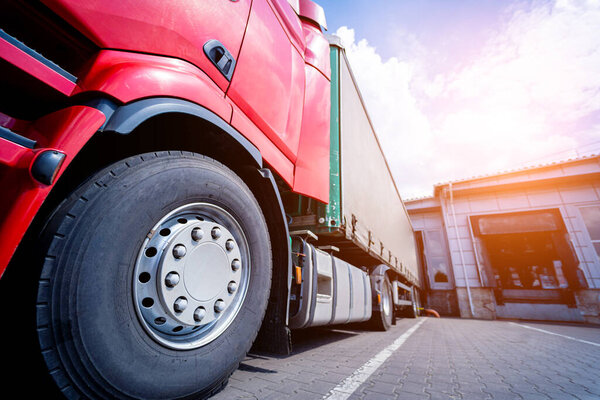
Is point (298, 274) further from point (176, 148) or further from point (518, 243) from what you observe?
point (518, 243)

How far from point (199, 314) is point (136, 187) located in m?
0.71

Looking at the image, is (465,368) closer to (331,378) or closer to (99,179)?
(331,378)

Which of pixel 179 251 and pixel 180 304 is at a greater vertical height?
pixel 179 251

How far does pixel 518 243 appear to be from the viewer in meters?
15.7

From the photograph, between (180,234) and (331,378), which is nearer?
(180,234)

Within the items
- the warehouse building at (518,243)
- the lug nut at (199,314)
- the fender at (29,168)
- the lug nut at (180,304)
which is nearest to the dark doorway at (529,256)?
the warehouse building at (518,243)

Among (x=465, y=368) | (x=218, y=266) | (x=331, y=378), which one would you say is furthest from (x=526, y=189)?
(x=218, y=266)

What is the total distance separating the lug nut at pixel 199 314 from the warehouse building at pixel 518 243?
16015mm

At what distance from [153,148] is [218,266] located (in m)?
0.77

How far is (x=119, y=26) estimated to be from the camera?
107cm

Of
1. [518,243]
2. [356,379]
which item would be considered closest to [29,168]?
[356,379]

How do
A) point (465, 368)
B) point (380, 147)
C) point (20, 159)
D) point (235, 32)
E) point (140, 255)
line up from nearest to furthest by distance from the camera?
1. point (20, 159)
2. point (140, 255)
3. point (235, 32)
4. point (465, 368)
5. point (380, 147)

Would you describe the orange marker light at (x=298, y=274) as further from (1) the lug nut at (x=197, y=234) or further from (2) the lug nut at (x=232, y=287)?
(1) the lug nut at (x=197, y=234)

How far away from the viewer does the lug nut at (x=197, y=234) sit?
4.43 feet
